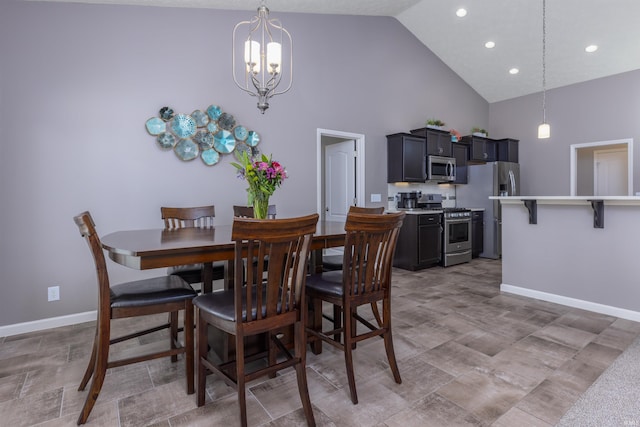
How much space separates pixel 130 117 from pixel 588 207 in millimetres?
4472

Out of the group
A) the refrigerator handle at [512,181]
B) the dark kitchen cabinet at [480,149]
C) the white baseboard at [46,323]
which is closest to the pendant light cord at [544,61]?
the dark kitchen cabinet at [480,149]

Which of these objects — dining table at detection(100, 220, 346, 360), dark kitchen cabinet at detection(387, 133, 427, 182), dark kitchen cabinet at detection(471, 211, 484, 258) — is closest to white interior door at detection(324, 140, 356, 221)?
dark kitchen cabinet at detection(387, 133, 427, 182)

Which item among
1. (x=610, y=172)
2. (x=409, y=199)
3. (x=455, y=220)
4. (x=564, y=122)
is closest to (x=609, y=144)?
(x=564, y=122)

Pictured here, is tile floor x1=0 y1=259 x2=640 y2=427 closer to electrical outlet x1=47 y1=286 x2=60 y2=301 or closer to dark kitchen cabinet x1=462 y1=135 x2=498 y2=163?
electrical outlet x1=47 y1=286 x2=60 y2=301

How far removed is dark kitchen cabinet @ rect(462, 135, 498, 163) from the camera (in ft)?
20.3

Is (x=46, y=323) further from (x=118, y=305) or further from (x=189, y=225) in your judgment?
(x=118, y=305)

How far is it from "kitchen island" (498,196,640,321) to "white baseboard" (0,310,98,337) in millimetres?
4294

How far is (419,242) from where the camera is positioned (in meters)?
4.93

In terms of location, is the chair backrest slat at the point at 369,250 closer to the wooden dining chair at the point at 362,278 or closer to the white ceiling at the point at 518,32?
the wooden dining chair at the point at 362,278

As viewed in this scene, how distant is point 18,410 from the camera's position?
174cm

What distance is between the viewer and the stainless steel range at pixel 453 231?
5242 millimetres

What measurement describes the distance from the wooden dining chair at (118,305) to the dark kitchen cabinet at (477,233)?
5136 millimetres

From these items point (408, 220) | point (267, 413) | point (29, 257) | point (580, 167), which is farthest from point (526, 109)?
point (29, 257)

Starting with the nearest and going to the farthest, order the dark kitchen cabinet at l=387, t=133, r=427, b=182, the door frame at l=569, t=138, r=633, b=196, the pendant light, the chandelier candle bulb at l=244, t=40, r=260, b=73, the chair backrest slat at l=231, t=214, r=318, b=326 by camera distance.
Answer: the chair backrest slat at l=231, t=214, r=318, b=326 < the chandelier candle bulb at l=244, t=40, r=260, b=73 < the pendant light < the dark kitchen cabinet at l=387, t=133, r=427, b=182 < the door frame at l=569, t=138, r=633, b=196
